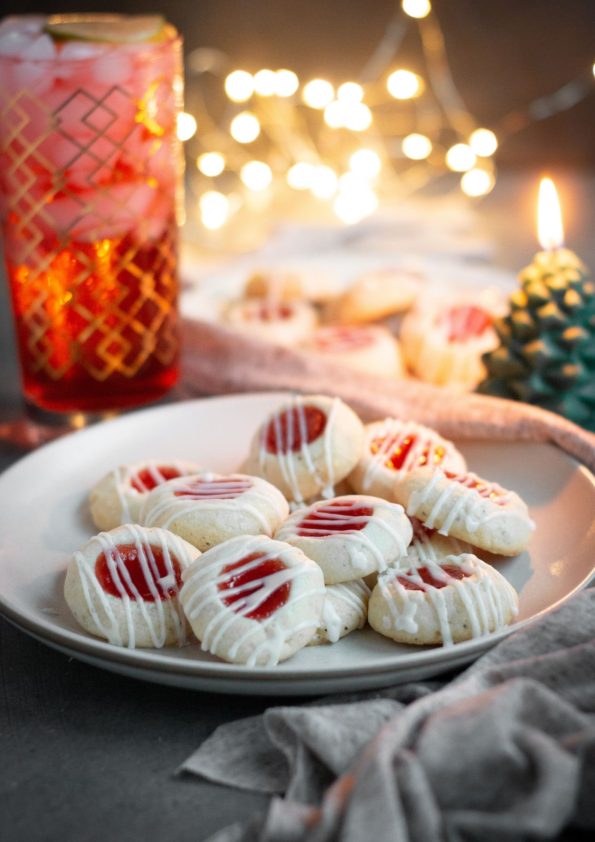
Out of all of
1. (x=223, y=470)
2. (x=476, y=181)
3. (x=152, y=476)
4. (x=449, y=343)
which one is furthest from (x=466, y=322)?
(x=476, y=181)

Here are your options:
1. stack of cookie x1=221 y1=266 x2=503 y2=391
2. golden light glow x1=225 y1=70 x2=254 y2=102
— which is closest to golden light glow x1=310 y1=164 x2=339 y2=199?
golden light glow x1=225 y1=70 x2=254 y2=102

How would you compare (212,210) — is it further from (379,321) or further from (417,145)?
(379,321)

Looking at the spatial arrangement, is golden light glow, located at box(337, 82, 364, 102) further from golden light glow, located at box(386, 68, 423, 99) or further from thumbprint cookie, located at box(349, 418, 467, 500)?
thumbprint cookie, located at box(349, 418, 467, 500)

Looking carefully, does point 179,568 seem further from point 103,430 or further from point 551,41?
point 551,41

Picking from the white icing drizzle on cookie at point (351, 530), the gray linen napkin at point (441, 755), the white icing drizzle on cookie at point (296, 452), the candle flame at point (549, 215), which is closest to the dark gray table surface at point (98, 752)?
the gray linen napkin at point (441, 755)

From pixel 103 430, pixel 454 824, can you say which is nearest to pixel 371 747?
pixel 454 824

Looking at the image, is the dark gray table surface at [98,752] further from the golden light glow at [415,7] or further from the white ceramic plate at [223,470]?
the golden light glow at [415,7]
